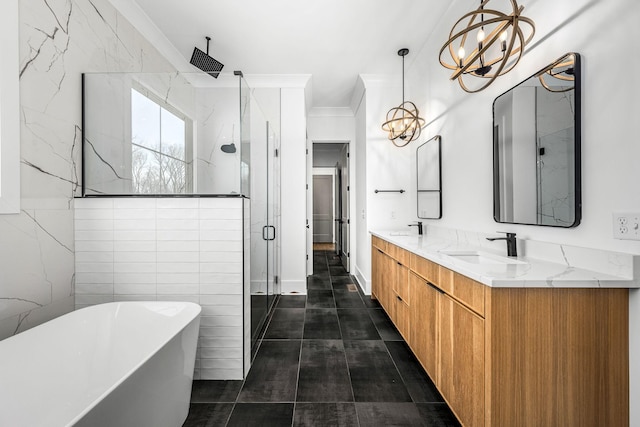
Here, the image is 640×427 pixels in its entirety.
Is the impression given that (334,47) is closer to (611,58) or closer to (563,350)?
(611,58)

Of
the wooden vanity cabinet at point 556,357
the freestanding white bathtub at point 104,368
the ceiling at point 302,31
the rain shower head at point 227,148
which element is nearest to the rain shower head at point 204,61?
the ceiling at point 302,31

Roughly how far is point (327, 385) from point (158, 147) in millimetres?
1839

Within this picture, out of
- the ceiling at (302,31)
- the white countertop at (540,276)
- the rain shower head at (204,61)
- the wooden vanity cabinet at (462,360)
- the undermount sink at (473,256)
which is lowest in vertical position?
the wooden vanity cabinet at (462,360)

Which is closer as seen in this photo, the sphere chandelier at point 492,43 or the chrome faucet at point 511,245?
the sphere chandelier at point 492,43

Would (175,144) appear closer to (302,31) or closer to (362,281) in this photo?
(302,31)

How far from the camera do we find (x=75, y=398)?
4.18ft

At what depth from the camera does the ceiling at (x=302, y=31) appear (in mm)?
2352

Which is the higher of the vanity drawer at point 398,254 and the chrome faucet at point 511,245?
the chrome faucet at point 511,245

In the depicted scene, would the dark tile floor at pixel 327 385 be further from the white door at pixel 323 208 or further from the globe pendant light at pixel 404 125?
the white door at pixel 323 208

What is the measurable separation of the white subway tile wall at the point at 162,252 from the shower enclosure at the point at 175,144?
18mm

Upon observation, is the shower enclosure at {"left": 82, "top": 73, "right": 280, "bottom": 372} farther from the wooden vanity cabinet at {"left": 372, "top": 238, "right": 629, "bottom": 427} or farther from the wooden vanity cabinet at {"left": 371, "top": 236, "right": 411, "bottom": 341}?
the wooden vanity cabinet at {"left": 372, "top": 238, "right": 629, "bottom": 427}

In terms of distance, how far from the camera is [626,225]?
3.56 ft

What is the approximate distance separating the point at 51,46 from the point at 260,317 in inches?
89.2

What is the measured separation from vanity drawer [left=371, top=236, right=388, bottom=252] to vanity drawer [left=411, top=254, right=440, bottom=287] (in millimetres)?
796
